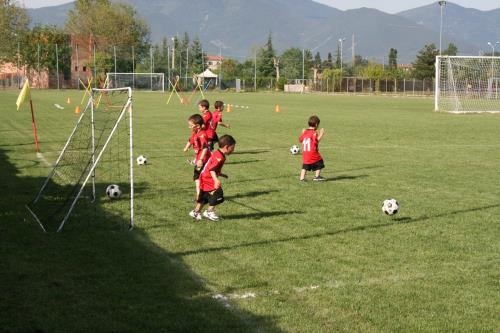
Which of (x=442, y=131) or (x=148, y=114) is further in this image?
(x=148, y=114)

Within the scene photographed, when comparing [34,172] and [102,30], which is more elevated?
[102,30]

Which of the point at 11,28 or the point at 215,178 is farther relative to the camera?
the point at 11,28

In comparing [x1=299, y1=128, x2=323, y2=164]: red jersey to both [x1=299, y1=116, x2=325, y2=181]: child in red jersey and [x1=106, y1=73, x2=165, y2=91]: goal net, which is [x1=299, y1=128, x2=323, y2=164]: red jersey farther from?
[x1=106, y1=73, x2=165, y2=91]: goal net

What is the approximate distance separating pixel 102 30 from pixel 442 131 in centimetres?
9335

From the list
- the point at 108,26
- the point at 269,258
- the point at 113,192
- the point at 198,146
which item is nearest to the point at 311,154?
the point at 198,146

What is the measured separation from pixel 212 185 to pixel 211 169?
259 millimetres

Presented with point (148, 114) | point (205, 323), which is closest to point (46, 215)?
point (205, 323)

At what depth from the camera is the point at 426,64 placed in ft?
319

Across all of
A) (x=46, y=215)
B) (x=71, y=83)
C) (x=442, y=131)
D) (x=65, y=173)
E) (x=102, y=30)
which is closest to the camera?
(x=46, y=215)

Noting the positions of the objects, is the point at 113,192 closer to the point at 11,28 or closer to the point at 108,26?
the point at 11,28

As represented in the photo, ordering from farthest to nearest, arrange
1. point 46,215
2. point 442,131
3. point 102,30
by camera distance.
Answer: point 102,30
point 442,131
point 46,215

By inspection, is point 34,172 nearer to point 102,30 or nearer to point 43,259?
point 43,259

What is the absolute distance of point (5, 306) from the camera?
19.5 feet

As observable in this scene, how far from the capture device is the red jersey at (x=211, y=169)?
9.51 meters
